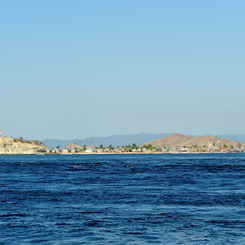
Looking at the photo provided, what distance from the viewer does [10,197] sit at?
1570 inches

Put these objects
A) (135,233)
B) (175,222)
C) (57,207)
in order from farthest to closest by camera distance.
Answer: (57,207) → (175,222) → (135,233)

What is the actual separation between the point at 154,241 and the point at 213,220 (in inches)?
272

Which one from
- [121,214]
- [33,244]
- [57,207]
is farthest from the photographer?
[57,207]

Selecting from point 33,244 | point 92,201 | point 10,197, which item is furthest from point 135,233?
point 10,197

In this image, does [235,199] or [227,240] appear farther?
[235,199]

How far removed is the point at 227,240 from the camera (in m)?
22.0

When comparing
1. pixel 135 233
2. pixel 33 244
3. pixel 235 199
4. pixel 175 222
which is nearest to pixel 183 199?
pixel 235 199

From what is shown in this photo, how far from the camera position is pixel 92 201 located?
120 ft

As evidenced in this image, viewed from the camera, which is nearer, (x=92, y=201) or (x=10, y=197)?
(x=92, y=201)

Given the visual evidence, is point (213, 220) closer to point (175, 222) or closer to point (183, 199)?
point (175, 222)

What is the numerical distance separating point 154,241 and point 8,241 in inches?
313

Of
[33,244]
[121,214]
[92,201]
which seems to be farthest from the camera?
[92,201]

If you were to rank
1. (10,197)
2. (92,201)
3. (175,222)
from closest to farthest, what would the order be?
(175,222) → (92,201) → (10,197)

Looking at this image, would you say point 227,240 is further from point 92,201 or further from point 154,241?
point 92,201
